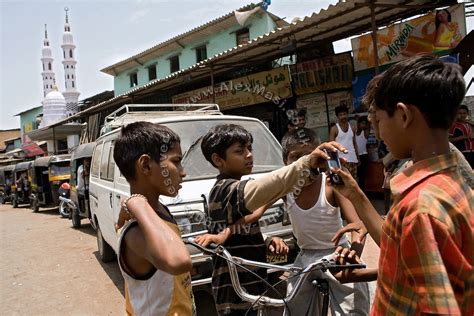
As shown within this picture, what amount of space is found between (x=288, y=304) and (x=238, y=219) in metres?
0.43

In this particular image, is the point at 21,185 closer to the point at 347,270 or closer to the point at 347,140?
the point at 347,140

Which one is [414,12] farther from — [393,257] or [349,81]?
[393,257]

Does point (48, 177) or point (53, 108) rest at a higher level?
point (53, 108)

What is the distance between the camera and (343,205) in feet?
6.31

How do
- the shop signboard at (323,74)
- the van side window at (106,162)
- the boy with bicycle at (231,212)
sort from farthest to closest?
1. the shop signboard at (323,74)
2. the van side window at (106,162)
3. the boy with bicycle at (231,212)

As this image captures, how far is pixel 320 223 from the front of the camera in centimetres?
197

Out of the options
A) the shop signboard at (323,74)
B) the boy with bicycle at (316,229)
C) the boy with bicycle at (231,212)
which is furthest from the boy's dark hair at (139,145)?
the shop signboard at (323,74)

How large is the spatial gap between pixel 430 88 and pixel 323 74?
783cm

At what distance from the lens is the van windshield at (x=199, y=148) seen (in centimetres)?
383

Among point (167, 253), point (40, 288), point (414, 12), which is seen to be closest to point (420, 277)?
point (167, 253)

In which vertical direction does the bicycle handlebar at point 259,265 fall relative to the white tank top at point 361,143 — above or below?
below

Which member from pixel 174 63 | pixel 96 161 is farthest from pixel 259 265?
pixel 174 63

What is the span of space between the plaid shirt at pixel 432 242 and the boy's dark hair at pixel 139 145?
33.8 inches

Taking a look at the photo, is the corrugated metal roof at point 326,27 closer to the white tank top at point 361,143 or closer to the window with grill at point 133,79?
the white tank top at point 361,143
